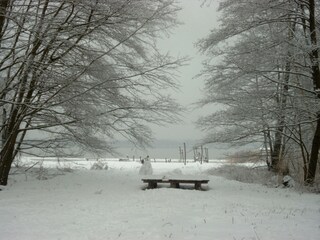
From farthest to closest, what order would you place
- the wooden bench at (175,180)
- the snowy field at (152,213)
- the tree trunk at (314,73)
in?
the wooden bench at (175,180), the tree trunk at (314,73), the snowy field at (152,213)

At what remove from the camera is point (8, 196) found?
31.0 ft

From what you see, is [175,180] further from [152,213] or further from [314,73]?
[314,73]

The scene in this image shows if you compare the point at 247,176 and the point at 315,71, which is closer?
the point at 315,71

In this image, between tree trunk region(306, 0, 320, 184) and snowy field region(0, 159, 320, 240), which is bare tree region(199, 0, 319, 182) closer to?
tree trunk region(306, 0, 320, 184)

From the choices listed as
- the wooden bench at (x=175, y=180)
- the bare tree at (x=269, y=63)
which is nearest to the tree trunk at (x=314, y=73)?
the bare tree at (x=269, y=63)

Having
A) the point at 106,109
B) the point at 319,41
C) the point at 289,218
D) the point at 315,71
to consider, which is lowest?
the point at 289,218

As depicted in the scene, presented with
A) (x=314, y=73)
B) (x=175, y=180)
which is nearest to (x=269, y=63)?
(x=314, y=73)

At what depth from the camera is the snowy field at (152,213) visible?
560 cm

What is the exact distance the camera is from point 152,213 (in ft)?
23.6

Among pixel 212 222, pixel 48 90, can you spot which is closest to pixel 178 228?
pixel 212 222

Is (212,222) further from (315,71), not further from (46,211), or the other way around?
(315,71)

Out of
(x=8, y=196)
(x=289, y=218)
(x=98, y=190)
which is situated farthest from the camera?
(x=98, y=190)

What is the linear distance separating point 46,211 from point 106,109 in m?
4.62

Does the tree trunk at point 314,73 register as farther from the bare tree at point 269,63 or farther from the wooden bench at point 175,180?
the wooden bench at point 175,180
